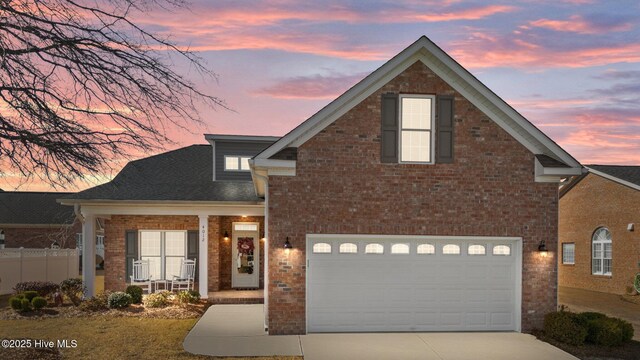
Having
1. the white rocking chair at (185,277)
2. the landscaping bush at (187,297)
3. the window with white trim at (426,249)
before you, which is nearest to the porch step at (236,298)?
the landscaping bush at (187,297)

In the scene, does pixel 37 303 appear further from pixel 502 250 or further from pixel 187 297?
pixel 502 250

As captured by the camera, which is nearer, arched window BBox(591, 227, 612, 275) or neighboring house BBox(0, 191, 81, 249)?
arched window BBox(591, 227, 612, 275)

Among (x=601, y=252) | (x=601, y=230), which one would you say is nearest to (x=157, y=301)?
(x=601, y=252)

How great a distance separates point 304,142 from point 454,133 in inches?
149

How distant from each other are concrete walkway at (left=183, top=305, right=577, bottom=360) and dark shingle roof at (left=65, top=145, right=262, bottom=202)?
6353 mm

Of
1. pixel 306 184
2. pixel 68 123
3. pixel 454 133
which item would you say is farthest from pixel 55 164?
pixel 454 133

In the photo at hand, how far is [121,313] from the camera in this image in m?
15.6

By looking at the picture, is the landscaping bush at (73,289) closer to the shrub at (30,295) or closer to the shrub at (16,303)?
the shrub at (30,295)

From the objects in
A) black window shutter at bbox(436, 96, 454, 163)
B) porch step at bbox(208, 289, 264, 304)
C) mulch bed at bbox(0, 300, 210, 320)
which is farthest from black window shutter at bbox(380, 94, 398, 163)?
porch step at bbox(208, 289, 264, 304)

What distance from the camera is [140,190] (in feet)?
62.7

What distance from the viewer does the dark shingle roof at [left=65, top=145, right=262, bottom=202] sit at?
18.5 m

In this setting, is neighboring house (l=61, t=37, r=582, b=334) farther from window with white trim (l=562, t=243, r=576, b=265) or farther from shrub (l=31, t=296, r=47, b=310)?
window with white trim (l=562, t=243, r=576, b=265)

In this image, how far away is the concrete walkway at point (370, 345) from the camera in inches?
428

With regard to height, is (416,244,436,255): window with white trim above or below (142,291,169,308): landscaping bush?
above
